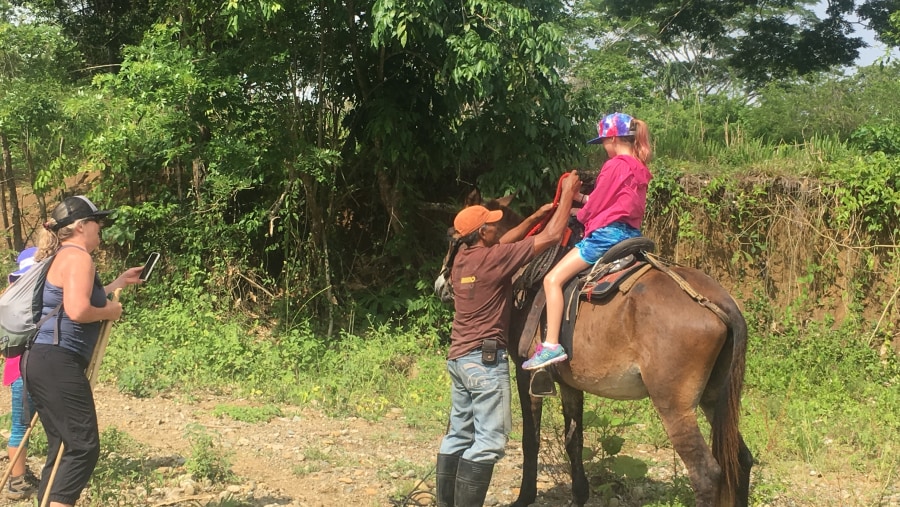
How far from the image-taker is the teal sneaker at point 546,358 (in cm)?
445

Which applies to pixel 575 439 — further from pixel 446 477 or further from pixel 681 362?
pixel 681 362

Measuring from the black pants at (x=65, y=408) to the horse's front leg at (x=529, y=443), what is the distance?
266cm

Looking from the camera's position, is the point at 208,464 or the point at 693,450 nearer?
the point at 693,450

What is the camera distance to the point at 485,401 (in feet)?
13.7

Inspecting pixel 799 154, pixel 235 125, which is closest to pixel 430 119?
pixel 235 125

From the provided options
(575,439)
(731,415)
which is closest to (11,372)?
(575,439)

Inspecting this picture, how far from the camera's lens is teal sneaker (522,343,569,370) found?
14.6 feet

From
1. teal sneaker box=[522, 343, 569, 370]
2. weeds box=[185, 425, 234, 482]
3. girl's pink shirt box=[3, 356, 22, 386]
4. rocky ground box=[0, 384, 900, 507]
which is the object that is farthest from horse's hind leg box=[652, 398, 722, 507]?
girl's pink shirt box=[3, 356, 22, 386]

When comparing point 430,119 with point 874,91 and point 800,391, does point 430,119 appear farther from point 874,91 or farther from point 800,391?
point 874,91

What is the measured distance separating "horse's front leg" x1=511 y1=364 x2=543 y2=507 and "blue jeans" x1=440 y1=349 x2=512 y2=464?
73 cm

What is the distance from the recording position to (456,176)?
10.1 meters

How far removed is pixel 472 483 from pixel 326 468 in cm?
196

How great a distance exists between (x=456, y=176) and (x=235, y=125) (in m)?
3.01

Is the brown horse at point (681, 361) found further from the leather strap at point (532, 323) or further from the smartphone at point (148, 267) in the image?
the smartphone at point (148, 267)
